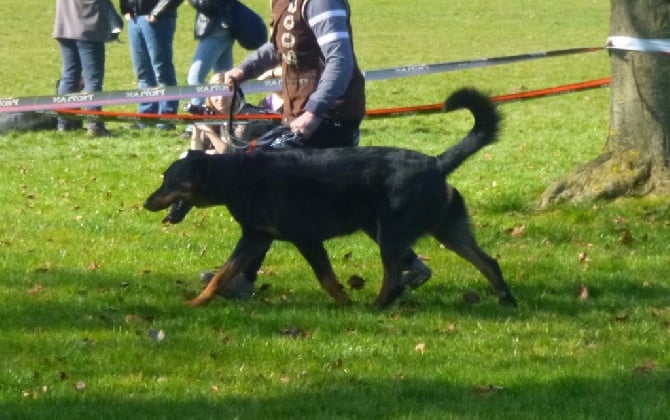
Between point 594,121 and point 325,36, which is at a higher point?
point 325,36

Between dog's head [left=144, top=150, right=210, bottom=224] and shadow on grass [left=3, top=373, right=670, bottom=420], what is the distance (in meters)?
1.60

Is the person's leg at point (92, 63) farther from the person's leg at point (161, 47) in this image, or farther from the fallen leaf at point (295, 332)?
the fallen leaf at point (295, 332)

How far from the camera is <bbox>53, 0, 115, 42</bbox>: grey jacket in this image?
13766mm

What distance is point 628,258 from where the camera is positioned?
8.06 metres

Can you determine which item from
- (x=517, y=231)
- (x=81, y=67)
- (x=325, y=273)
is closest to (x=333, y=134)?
(x=325, y=273)

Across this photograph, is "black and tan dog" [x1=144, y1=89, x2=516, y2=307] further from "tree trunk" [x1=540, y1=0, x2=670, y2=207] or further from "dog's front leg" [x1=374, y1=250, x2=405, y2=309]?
"tree trunk" [x1=540, y1=0, x2=670, y2=207]

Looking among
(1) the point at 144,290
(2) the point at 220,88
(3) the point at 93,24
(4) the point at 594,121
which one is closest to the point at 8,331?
(1) the point at 144,290

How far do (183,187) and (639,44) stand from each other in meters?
3.68

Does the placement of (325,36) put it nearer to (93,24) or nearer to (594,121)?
(93,24)

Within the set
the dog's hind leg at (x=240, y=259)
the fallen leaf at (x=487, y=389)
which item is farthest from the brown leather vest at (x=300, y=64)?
the fallen leaf at (x=487, y=389)

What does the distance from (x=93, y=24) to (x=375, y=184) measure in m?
7.89

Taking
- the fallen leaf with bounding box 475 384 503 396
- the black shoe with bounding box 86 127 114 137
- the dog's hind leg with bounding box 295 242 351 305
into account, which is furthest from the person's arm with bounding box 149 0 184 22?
the fallen leaf with bounding box 475 384 503 396

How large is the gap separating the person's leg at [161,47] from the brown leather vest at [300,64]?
7.44m

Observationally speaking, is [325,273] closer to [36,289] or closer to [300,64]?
[300,64]
